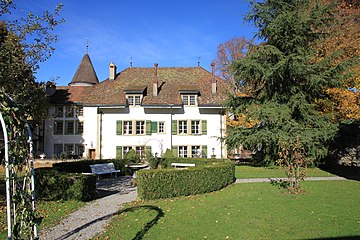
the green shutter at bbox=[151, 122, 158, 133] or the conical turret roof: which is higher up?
the conical turret roof

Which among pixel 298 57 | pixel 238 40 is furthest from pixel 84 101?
pixel 298 57

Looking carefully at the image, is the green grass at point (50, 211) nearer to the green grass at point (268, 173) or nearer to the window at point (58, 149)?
the green grass at point (268, 173)

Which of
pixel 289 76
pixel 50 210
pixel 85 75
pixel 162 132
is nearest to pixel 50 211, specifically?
pixel 50 210

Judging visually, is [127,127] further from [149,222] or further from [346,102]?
[149,222]

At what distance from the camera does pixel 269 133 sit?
16844mm

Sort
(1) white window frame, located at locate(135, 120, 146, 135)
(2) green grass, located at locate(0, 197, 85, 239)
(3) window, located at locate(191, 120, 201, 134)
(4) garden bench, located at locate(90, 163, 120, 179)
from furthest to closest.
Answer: (3) window, located at locate(191, 120, 201, 134) → (1) white window frame, located at locate(135, 120, 146, 135) → (4) garden bench, located at locate(90, 163, 120, 179) → (2) green grass, located at locate(0, 197, 85, 239)

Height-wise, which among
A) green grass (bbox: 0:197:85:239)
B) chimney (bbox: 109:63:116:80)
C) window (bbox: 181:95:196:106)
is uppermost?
chimney (bbox: 109:63:116:80)

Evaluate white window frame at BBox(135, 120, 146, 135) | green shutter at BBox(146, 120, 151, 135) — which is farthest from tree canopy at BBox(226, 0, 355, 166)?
white window frame at BBox(135, 120, 146, 135)

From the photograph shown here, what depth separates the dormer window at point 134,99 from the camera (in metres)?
26.3

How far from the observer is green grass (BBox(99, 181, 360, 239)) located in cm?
592

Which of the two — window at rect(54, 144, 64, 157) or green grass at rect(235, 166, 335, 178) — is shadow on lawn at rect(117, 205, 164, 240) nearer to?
green grass at rect(235, 166, 335, 178)

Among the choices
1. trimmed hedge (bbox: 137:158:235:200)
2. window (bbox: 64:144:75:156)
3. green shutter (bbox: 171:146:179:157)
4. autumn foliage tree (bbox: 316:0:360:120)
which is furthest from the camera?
window (bbox: 64:144:75:156)

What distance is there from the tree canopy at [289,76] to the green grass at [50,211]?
11.5m

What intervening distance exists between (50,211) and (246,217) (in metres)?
6.01
